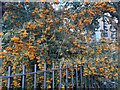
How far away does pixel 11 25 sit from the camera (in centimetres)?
264

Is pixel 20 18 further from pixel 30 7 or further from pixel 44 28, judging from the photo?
pixel 44 28

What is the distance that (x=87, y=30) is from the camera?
287cm

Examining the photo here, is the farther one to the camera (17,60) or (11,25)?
(11,25)

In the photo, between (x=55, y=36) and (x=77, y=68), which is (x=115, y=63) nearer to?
(x=77, y=68)

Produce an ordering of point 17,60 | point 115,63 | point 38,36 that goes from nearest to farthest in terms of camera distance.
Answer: point 17,60, point 38,36, point 115,63

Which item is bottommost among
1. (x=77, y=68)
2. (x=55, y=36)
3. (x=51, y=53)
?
(x=77, y=68)

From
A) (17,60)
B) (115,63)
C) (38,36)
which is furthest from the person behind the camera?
(115,63)

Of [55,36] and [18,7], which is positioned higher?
[18,7]

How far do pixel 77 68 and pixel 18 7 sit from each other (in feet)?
3.36

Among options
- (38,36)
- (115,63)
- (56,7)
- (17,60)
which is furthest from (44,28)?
(115,63)

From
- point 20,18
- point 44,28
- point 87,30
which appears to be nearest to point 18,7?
point 20,18

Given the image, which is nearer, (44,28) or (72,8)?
(44,28)

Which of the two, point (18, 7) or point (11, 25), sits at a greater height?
point (18, 7)

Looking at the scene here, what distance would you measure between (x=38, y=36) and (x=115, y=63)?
1.07 metres
